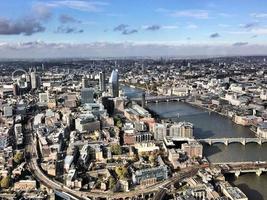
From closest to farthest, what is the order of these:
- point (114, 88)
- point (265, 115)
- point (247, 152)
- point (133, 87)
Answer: point (247, 152), point (265, 115), point (114, 88), point (133, 87)

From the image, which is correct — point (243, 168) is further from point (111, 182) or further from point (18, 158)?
point (18, 158)

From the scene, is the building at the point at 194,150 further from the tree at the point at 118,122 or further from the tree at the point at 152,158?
the tree at the point at 118,122

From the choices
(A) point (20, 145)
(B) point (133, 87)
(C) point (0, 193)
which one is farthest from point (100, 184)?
(B) point (133, 87)

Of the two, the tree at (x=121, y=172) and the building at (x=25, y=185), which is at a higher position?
the tree at (x=121, y=172)

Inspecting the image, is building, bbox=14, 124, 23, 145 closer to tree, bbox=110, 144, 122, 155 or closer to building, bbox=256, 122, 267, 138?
tree, bbox=110, 144, 122, 155

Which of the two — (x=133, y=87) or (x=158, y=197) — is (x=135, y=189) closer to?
(x=158, y=197)

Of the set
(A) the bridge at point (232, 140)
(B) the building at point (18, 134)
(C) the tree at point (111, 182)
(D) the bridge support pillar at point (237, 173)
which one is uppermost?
(B) the building at point (18, 134)

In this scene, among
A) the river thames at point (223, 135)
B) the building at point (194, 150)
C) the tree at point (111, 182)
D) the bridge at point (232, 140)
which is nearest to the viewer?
the tree at point (111, 182)

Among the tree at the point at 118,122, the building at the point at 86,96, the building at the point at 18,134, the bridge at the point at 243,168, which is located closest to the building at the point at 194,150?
the bridge at the point at 243,168
